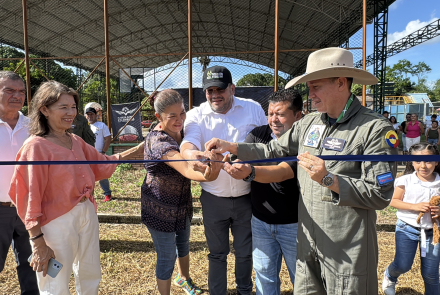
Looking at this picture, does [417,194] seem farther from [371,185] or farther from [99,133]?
[99,133]

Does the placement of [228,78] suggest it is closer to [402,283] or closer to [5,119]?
[5,119]

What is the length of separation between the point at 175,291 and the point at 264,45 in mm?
25673

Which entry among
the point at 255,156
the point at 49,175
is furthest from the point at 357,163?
the point at 49,175

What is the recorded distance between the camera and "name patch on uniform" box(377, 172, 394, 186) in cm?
154

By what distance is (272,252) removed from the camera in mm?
Result: 2369

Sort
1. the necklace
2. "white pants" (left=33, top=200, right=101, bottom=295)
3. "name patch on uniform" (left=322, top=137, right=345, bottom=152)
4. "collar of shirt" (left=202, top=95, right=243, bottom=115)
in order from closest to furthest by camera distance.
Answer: "name patch on uniform" (left=322, top=137, right=345, bottom=152), "white pants" (left=33, top=200, right=101, bottom=295), the necklace, "collar of shirt" (left=202, top=95, right=243, bottom=115)

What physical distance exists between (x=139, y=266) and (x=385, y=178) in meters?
3.16

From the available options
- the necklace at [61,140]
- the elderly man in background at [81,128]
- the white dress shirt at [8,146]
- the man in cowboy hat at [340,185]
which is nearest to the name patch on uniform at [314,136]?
the man in cowboy hat at [340,185]

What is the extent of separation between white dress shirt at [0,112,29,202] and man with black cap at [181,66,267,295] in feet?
4.74

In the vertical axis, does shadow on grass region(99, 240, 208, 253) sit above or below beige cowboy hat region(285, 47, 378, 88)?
below

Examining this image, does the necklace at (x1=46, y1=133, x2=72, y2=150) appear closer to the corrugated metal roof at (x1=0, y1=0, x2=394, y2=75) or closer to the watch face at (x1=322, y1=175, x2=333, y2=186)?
the watch face at (x1=322, y1=175, x2=333, y2=186)

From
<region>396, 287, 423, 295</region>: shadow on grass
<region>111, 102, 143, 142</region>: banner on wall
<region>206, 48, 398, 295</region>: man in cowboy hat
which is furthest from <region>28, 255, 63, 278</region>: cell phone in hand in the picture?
<region>111, 102, 143, 142</region>: banner on wall

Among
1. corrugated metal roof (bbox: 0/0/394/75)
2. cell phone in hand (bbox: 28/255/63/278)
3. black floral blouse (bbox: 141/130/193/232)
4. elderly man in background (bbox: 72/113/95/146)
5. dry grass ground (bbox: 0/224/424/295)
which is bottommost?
dry grass ground (bbox: 0/224/424/295)

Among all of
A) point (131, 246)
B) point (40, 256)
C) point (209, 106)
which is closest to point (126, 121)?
point (131, 246)
